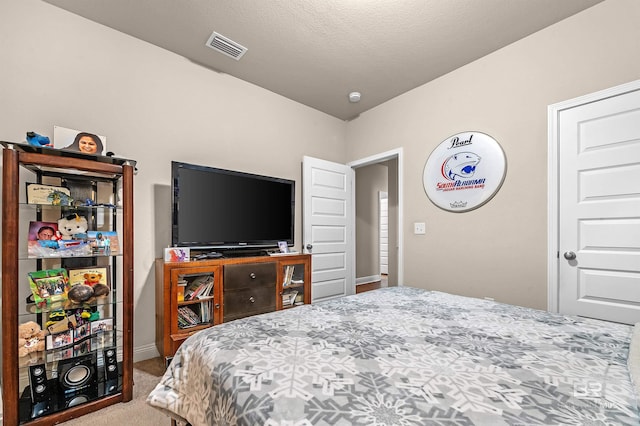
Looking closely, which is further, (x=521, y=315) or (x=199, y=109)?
(x=199, y=109)

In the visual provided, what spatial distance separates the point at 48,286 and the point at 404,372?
207cm

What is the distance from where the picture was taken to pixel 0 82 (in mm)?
1916

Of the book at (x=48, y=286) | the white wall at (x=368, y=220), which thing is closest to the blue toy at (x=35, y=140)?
the book at (x=48, y=286)

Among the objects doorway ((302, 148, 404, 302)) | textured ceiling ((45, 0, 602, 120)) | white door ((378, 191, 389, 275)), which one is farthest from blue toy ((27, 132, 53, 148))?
white door ((378, 191, 389, 275))

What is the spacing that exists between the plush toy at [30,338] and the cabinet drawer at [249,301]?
113 centimetres

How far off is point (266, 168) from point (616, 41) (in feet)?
10.2

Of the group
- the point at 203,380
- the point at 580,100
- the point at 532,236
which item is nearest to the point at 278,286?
the point at 203,380

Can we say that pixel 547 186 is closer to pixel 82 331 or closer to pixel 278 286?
pixel 278 286

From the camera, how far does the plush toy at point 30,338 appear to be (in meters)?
1.58

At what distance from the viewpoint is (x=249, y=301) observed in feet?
8.40

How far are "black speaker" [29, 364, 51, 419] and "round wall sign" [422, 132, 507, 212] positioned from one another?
3319 millimetres

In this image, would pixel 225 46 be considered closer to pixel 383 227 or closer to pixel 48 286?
pixel 48 286

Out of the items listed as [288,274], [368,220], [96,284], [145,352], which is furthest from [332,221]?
[96,284]

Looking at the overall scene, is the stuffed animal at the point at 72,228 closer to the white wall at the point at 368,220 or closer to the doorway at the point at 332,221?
the doorway at the point at 332,221
